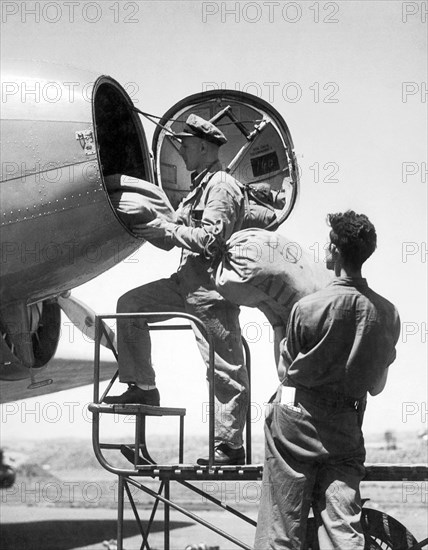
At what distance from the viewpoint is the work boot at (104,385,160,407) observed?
6.25m

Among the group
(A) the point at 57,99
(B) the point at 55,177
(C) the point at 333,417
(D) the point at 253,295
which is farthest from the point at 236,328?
(A) the point at 57,99

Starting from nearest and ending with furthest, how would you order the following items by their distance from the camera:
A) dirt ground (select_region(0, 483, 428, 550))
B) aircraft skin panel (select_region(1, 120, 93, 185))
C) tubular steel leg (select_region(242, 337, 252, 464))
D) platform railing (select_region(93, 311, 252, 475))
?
platform railing (select_region(93, 311, 252, 475)), tubular steel leg (select_region(242, 337, 252, 464)), aircraft skin panel (select_region(1, 120, 93, 185)), dirt ground (select_region(0, 483, 428, 550))

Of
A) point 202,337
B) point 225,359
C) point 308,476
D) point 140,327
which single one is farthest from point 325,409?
point 140,327

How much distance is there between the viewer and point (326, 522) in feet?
14.8

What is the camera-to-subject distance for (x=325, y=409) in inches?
185

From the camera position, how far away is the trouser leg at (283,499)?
4574 millimetres

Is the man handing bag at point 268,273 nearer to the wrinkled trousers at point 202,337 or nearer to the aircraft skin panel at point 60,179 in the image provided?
the wrinkled trousers at point 202,337

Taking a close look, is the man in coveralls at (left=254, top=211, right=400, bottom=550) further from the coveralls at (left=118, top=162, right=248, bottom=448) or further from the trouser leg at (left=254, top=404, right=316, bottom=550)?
the coveralls at (left=118, top=162, right=248, bottom=448)

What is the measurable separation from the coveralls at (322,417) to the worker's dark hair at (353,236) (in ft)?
0.58

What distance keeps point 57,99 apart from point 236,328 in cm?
258

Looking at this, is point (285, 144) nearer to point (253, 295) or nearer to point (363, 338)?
point (253, 295)

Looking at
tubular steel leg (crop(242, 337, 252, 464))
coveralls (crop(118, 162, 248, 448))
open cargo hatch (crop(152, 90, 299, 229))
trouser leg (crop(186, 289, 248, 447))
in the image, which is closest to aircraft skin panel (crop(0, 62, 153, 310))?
open cargo hatch (crop(152, 90, 299, 229))

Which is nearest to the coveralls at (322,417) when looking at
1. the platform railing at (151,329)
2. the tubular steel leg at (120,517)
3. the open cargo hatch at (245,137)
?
the platform railing at (151,329)

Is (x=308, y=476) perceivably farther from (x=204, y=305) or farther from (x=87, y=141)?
(x=87, y=141)
